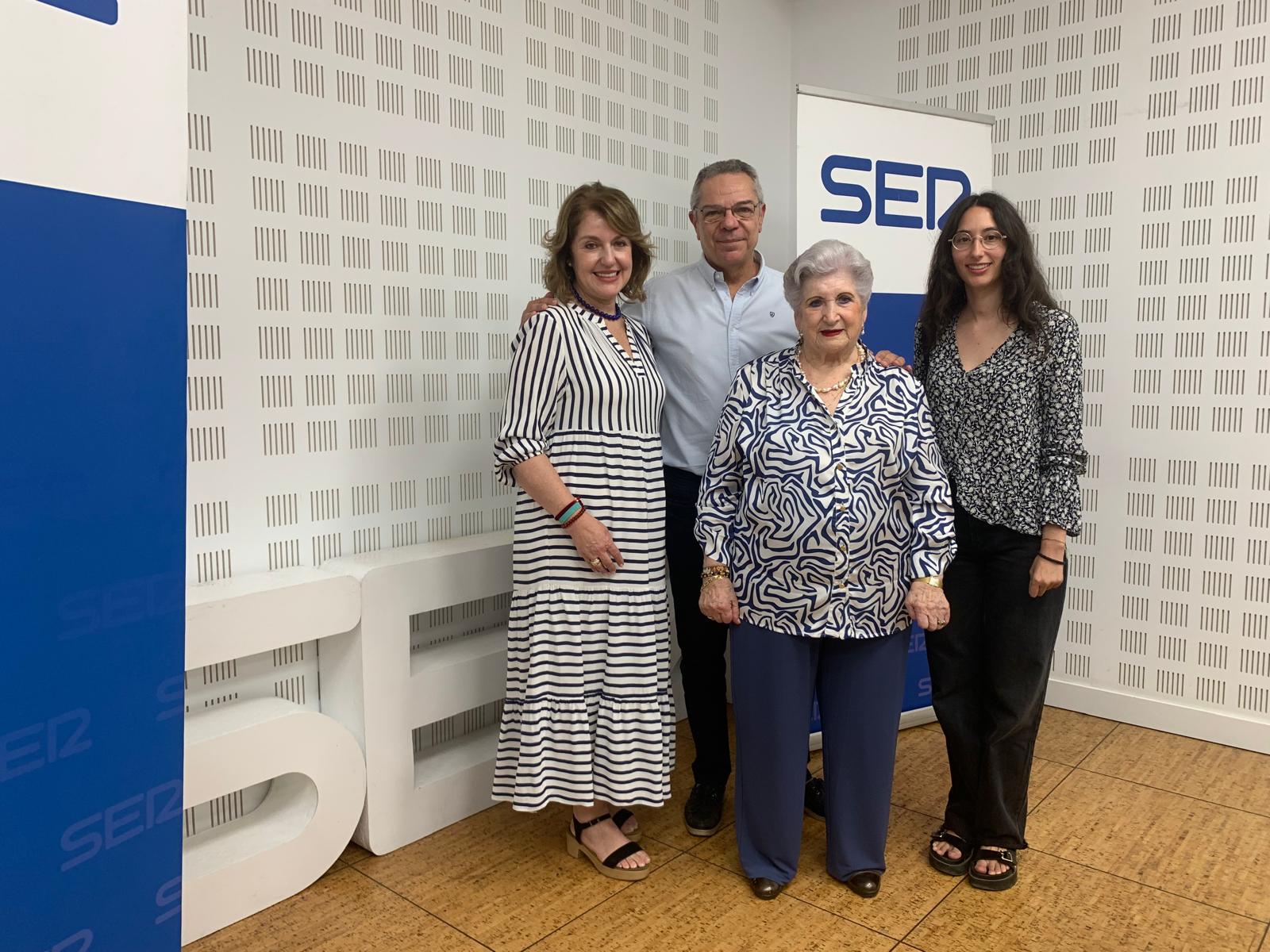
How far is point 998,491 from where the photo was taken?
2424mm

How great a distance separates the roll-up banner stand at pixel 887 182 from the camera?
3135 mm

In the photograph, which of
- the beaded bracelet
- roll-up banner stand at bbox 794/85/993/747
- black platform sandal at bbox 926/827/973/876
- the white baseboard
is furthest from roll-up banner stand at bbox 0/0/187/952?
the white baseboard

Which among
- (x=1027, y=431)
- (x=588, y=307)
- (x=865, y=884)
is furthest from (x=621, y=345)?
(x=865, y=884)

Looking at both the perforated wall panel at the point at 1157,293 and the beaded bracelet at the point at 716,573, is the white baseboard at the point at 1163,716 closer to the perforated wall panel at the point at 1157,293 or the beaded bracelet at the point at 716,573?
the perforated wall panel at the point at 1157,293

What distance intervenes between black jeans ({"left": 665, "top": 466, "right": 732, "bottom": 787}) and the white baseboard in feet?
3.27

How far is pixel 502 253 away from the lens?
10.4 feet

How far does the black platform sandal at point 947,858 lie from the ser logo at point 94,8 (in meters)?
2.61

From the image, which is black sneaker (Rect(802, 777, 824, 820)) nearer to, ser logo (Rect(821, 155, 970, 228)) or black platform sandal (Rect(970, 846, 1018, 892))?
black platform sandal (Rect(970, 846, 1018, 892))

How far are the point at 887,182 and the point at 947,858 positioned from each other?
2.14m

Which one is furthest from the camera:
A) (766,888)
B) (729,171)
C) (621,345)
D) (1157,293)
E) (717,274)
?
(1157,293)

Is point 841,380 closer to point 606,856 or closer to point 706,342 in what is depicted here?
point 706,342

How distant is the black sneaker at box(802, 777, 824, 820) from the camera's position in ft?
9.76

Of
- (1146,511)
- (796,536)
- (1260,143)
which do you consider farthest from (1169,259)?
(796,536)

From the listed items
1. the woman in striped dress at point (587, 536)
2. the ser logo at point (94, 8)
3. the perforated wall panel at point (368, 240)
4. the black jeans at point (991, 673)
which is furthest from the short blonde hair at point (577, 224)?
the ser logo at point (94, 8)
